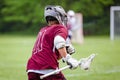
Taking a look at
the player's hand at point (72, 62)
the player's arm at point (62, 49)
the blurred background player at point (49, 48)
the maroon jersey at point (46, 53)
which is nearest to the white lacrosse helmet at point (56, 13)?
the blurred background player at point (49, 48)

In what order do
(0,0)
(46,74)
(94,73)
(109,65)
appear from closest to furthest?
(46,74)
(94,73)
(109,65)
(0,0)

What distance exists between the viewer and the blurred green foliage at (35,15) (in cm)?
5209

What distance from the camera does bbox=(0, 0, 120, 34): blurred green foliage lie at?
52.1 metres

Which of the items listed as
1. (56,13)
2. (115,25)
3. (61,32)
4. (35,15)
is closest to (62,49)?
(61,32)

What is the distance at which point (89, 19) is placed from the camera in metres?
55.7

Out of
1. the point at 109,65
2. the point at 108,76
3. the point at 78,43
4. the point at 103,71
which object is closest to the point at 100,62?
the point at 109,65

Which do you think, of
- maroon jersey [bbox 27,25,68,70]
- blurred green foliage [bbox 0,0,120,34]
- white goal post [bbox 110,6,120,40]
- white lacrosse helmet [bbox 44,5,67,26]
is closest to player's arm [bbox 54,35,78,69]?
maroon jersey [bbox 27,25,68,70]

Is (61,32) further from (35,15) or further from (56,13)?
(35,15)

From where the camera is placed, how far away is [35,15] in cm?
5319

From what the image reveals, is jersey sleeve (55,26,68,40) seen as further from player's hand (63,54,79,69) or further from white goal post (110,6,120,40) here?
white goal post (110,6,120,40)

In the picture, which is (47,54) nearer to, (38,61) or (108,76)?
(38,61)

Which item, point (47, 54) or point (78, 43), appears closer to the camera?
point (47, 54)

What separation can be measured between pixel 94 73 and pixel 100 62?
3.68 metres

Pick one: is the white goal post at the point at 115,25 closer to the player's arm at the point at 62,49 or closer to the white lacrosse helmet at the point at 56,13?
the white lacrosse helmet at the point at 56,13
